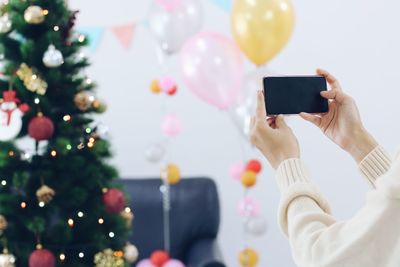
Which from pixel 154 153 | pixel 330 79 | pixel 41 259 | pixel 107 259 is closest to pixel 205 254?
pixel 154 153

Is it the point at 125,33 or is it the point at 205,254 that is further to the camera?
the point at 125,33

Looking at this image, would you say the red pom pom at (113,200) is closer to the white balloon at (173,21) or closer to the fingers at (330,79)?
the white balloon at (173,21)

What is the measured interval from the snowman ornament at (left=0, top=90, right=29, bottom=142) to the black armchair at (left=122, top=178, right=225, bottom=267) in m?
1.32

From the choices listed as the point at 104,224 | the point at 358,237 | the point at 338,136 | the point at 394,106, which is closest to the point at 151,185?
the point at 104,224

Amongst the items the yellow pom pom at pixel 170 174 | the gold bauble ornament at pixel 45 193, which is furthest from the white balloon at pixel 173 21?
the gold bauble ornament at pixel 45 193

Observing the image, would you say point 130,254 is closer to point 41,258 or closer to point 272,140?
point 41,258

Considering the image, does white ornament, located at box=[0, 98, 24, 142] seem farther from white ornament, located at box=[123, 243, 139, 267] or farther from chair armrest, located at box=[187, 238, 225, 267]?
chair armrest, located at box=[187, 238, 225, 267]

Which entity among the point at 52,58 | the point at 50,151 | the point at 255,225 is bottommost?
the point at 255,225

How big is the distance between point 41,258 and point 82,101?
588mm

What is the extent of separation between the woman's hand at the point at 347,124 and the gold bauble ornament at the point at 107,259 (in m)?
1.31

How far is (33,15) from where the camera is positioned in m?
2.44

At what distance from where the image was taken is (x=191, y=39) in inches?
124

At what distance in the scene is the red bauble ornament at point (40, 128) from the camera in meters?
2.44

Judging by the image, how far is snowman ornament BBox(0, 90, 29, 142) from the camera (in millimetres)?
2416
